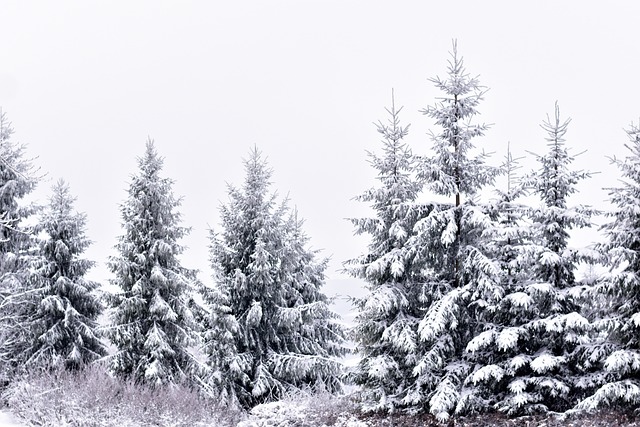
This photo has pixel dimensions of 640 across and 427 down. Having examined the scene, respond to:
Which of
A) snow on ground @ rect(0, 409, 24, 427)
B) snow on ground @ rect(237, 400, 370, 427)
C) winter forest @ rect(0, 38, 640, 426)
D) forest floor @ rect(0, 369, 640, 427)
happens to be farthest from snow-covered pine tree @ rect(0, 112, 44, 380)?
snow on ground @ rect(237, 400, 370, 427)

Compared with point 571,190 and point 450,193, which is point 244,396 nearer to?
point 450,193

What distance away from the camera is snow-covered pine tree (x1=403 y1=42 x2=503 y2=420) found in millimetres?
17422

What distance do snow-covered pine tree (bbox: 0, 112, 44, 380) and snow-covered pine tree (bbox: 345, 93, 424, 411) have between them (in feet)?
37.5

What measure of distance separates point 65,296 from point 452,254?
16.5 metres

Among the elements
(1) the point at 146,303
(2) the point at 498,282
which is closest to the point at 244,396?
(1) the point at 146,303

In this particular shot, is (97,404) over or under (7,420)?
over

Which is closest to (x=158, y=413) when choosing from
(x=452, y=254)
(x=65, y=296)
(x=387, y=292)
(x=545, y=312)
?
(x=387, y=292)

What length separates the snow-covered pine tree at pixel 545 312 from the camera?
16375mm

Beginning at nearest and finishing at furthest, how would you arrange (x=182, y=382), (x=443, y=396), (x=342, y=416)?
(x=443, y=396) < (x=342, y=416) < (x=182, y=382)

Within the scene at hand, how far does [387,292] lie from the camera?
18.7 metres

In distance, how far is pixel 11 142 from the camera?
A: 75.5 ft

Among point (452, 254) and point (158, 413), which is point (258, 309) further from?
point (452, 254)

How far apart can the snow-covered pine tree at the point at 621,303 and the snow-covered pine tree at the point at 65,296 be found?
62.6ft

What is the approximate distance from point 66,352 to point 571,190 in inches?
817
